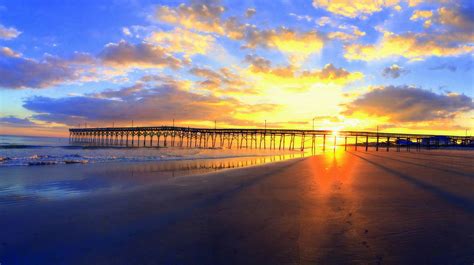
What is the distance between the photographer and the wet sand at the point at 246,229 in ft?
14.2

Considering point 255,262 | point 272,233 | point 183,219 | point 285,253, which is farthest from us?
point 183,219

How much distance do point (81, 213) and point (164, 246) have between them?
142 inches

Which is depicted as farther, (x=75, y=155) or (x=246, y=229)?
(x=75, y=155)

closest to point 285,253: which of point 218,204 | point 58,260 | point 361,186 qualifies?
point 58,260

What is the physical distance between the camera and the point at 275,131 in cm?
9231

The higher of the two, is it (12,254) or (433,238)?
(433,238)

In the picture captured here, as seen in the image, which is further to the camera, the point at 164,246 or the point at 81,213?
the point at 81,213

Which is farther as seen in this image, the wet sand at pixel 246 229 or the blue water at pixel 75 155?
the blue water at pixel 75 155

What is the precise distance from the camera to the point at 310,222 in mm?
6047

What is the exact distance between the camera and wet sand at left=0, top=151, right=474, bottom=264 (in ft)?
14.2

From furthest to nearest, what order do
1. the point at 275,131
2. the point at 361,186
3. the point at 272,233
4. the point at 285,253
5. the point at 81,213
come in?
the point at 275,131, the point at 361,186, the point at 81,213, the point at 272,233, the point at 285,253

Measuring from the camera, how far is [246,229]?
5.64 m

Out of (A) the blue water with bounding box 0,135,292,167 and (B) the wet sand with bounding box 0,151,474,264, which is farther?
(A) the blue water with bounding box 0,135,292,167

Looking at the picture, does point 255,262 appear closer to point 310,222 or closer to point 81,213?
point 310,222
